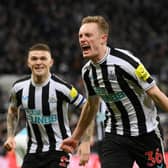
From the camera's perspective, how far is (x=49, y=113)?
273 inches

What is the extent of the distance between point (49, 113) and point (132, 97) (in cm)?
141

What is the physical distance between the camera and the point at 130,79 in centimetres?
566

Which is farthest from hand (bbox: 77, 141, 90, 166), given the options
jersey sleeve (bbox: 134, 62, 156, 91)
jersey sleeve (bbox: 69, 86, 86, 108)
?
jersey sleeve (bbox: 134, 62, 156, 91)

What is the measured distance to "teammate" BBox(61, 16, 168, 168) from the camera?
5.66 metres

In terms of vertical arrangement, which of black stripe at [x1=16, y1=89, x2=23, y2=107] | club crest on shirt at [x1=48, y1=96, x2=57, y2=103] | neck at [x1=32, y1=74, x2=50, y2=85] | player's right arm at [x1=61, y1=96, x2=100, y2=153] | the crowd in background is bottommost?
player's right arm at [x1=61, y1=96, x2=100, y2=153]

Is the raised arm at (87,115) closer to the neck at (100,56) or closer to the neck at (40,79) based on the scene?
the neck at (100,56)

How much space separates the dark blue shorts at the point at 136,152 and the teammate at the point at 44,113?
1.05 m

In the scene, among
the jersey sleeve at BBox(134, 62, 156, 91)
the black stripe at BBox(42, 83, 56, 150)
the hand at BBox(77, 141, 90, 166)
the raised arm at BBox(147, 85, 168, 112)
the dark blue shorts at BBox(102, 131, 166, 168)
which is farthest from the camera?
the black stripe at BBox(42, 83, 56, 150)

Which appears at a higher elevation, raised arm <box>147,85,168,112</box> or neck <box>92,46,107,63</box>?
neck <box>92,46,107,63</box>

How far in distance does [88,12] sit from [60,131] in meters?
12.1

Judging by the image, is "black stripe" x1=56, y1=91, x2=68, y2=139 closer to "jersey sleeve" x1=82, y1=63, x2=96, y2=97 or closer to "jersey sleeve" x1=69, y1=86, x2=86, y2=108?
"jersey sleeve" x1=69, y1=86, x2=86, y2=108

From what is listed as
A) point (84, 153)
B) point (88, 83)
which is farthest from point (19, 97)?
point (88, 83)

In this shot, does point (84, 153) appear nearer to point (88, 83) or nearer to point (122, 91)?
point (88, 83)

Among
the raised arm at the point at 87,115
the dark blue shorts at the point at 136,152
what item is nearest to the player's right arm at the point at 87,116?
the raised arm at the point at 87,115
